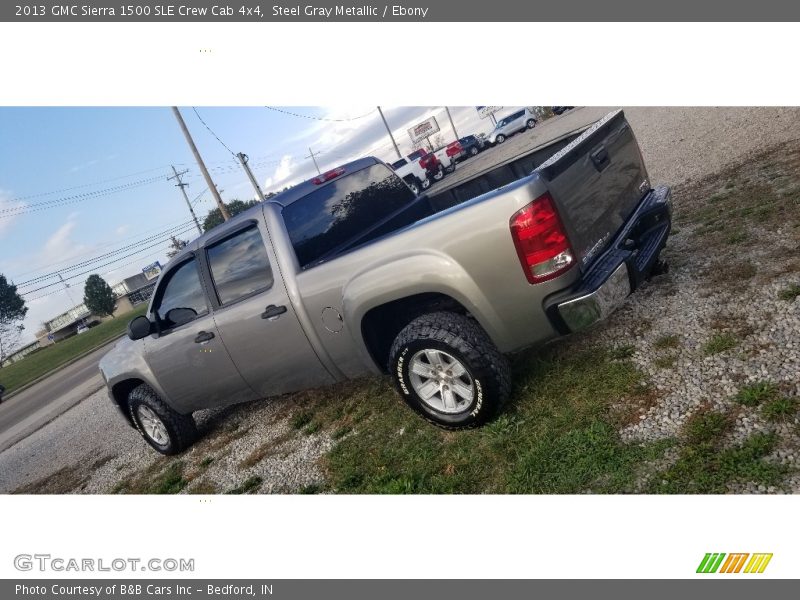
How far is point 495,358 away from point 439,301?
57 centimetres

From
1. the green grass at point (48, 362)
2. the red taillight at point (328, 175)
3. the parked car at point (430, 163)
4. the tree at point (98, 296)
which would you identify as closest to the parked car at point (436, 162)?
the parked car at point (430, 163)

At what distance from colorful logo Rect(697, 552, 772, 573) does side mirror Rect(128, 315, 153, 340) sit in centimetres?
434

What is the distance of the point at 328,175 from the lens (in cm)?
442

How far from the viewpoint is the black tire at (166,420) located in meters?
5.15

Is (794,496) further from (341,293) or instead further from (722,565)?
(341,293)

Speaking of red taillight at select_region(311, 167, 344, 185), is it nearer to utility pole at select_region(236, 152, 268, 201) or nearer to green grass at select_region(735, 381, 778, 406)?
green grass at select_region(735, 381, 778, 406)

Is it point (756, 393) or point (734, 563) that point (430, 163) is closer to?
point (756, 393)

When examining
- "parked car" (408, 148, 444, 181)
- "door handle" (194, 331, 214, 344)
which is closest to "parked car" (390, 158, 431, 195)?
"parked car" (408, 148, 444, 181)

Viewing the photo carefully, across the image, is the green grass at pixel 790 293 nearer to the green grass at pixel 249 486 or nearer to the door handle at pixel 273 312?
Answer: the door handle at pixel 273 312

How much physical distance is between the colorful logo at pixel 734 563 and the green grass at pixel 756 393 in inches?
31.9

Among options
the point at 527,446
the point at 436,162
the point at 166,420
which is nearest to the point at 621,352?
the point at 527,446

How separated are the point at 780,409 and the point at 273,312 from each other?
3.15 m

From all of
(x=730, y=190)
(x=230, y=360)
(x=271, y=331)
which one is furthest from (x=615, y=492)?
(x=730, y=190)

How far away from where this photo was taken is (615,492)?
8.23 ft
